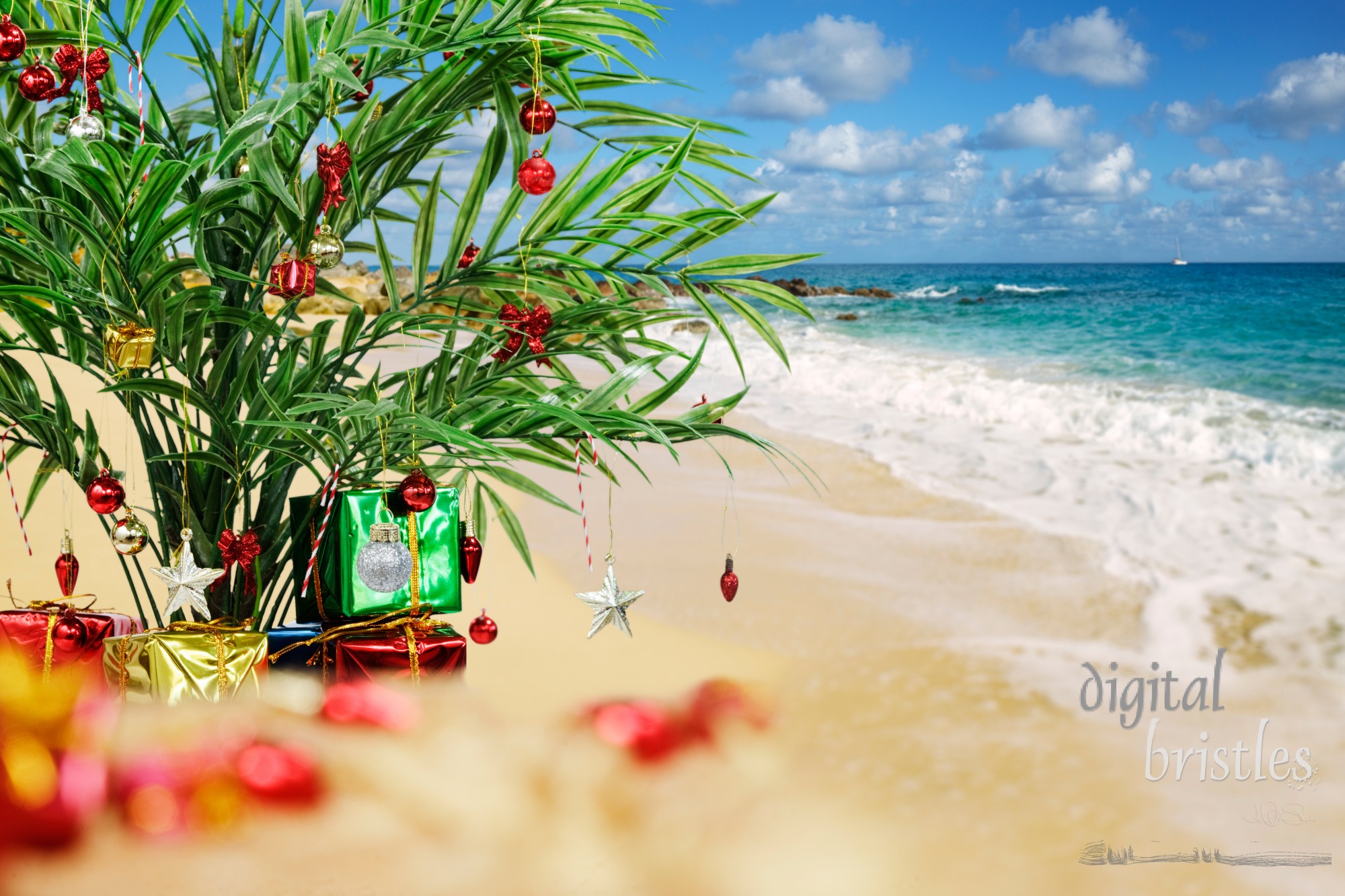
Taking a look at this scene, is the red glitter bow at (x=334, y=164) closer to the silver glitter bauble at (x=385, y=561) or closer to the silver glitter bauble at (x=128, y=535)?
the silver glitter bauble at (x=385, y=561)

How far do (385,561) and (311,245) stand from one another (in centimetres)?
45

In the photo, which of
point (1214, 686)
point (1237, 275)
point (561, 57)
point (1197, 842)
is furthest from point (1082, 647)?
point (1237, 275)

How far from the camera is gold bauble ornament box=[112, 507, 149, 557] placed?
55.6 inches

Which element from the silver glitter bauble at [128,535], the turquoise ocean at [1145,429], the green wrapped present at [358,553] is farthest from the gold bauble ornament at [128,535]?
the turquoise ocean at [1145,429]

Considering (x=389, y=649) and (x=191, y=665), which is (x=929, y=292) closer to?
(x=389, y=649)

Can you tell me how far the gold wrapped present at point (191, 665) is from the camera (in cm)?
137

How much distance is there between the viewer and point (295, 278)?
1.25m

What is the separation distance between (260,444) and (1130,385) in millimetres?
8100

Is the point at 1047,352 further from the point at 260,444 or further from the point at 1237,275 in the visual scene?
the point at 1237,275

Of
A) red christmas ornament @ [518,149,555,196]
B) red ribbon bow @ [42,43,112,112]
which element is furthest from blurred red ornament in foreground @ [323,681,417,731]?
red ribbon bow @ [42,43,112,112]

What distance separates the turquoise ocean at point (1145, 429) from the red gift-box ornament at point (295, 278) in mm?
2292

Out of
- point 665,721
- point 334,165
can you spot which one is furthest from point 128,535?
point 665,721

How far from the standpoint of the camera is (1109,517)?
384 cm

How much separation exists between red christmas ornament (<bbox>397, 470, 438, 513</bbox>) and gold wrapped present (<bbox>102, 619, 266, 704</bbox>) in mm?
301
